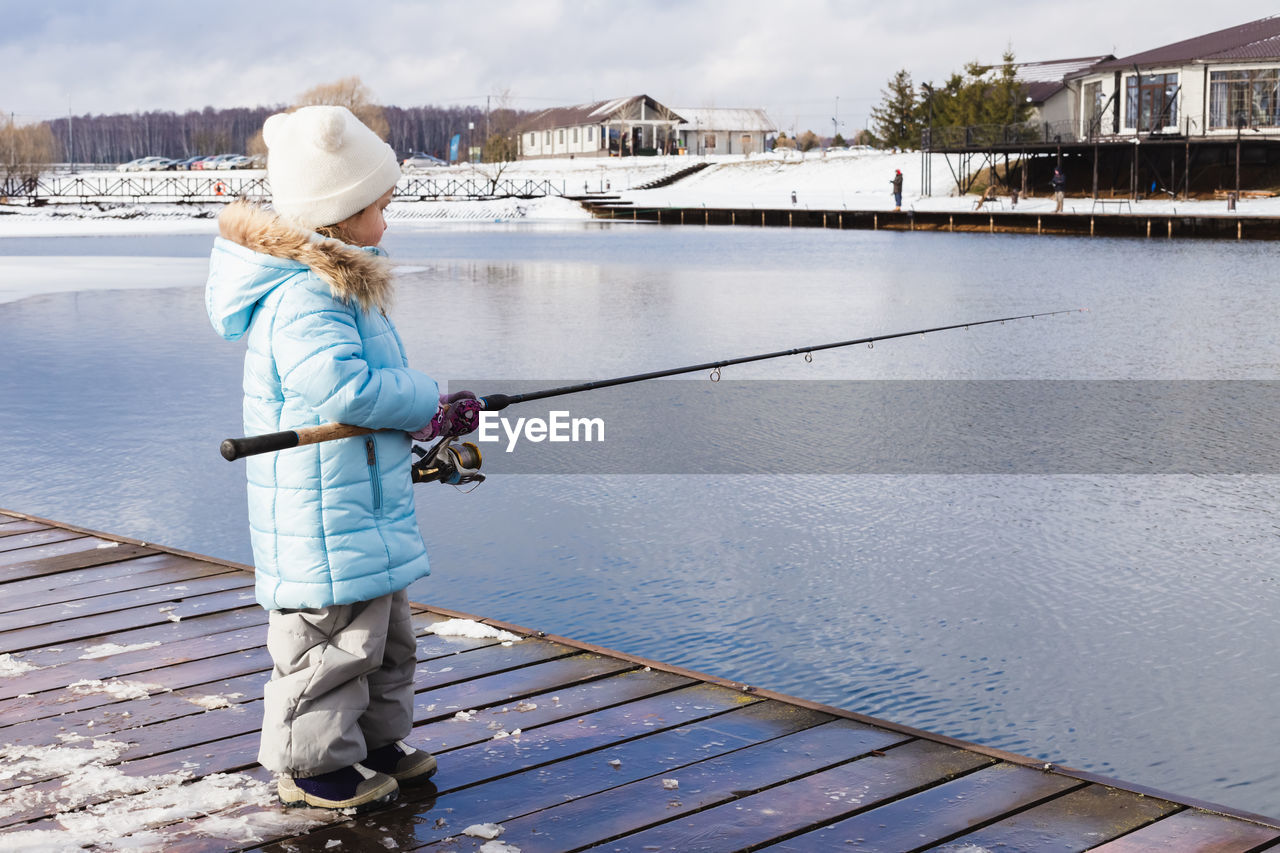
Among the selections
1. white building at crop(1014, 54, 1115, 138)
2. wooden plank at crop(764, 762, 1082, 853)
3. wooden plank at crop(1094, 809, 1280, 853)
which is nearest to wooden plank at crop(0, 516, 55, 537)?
wooden plank at crop(764, 762, 1082, 853)

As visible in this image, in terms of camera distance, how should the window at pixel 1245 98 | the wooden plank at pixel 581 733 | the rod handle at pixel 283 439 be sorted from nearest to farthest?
the rod handle at pixel 283 439 → the wooden plank at pixel 581 733 → the window at pixel 1245 98

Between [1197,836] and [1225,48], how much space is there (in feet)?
129

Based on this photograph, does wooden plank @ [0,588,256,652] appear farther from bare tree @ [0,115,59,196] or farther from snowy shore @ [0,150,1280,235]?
bare tree @ [0,115,59,196]

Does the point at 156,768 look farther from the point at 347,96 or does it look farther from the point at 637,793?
the point at 347,96

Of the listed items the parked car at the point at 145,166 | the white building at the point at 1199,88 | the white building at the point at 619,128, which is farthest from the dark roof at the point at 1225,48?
the parked car at the point at 145,166

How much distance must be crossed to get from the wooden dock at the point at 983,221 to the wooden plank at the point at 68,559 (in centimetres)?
2627

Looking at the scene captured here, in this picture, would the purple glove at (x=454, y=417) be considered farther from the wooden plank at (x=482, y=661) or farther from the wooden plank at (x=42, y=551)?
the wooden plank at (x=42, y=551)

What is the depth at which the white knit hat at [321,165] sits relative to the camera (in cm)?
249

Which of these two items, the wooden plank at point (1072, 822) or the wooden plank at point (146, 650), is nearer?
the wooden plank at point (1072, 822)

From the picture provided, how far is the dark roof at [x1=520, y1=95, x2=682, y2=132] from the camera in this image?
7775 cm

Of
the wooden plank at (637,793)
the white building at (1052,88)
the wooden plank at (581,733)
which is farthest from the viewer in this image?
the white building at (1052,88)

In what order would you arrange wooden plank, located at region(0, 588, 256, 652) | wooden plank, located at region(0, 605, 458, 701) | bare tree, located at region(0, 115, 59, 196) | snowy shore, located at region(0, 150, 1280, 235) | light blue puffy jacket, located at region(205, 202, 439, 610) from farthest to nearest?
1. bare tree, located at region(0, 115, 59, 196)
2. snowy shore, located at region(0, 150, 1280, 235)
3. wooden plank, located at region(0, 588, 256, 652)
4. wooden plank, located at region(0, 605, 458, 701)
5. light blue puffy jacket, located at region(205, 202, 439, 610)

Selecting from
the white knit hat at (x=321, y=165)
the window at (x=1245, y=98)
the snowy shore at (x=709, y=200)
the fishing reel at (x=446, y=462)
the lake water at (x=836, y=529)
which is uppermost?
the window at (x=1245, y=98)

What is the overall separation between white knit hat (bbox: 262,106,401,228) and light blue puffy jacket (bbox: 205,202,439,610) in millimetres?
68
